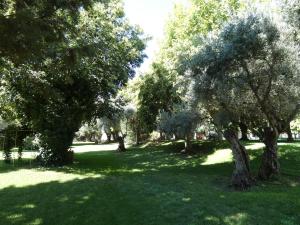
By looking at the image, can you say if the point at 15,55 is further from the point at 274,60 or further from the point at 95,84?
the point at 95,84

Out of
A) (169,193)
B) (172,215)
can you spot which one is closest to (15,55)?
(172,215)

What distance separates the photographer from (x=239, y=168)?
621 inches

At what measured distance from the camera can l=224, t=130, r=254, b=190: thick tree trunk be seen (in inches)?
601

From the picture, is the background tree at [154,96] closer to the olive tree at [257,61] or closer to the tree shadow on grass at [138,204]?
the olive tree at [257,61]

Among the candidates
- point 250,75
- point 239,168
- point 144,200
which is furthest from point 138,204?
point 250,75

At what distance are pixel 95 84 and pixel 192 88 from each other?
9.98m

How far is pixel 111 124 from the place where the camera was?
4678 centimetres

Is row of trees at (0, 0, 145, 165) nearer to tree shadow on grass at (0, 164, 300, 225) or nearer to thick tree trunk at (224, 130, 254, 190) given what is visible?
tree shadow on grass at (0, 164, 300, 225)

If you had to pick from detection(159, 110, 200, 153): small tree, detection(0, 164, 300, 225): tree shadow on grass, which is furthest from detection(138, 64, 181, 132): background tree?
detection(0, 164, 300, 225): tree shadow on grass

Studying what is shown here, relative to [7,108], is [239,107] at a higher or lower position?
lower

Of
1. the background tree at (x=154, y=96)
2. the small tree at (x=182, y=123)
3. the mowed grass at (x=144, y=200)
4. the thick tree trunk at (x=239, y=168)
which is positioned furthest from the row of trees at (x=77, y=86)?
the thick tree trunk at (x=239, y=168)

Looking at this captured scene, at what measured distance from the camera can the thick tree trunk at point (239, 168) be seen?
15254mm

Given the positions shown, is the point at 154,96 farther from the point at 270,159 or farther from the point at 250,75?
the point at 250,75

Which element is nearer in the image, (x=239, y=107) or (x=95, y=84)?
(x=239, y=107)
